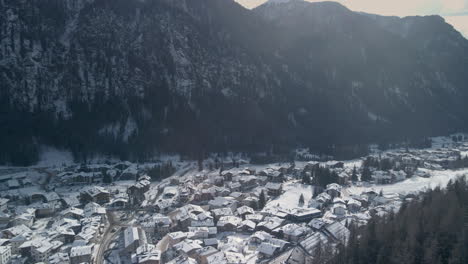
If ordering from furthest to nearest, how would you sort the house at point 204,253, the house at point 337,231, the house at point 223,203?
the house at point 223,203 < the house at point 337,231 < the house at point 204,253

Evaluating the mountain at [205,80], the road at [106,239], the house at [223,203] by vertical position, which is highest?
the mountain at [205,80]

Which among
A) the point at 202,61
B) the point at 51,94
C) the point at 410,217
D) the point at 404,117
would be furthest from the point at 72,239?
the point at 404,117

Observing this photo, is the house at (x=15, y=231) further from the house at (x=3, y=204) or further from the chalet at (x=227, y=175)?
the chalet at (x=227, y=175)

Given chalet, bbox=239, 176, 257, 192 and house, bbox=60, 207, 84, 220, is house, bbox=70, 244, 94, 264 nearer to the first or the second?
house, bbox=60, 207, 84, 220

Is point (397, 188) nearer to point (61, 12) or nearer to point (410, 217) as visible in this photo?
point (410, 217)

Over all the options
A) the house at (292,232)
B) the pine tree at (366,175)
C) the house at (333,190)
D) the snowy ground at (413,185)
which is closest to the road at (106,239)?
the house at (292,232)

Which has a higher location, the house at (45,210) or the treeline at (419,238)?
the treeline at (419,238)
